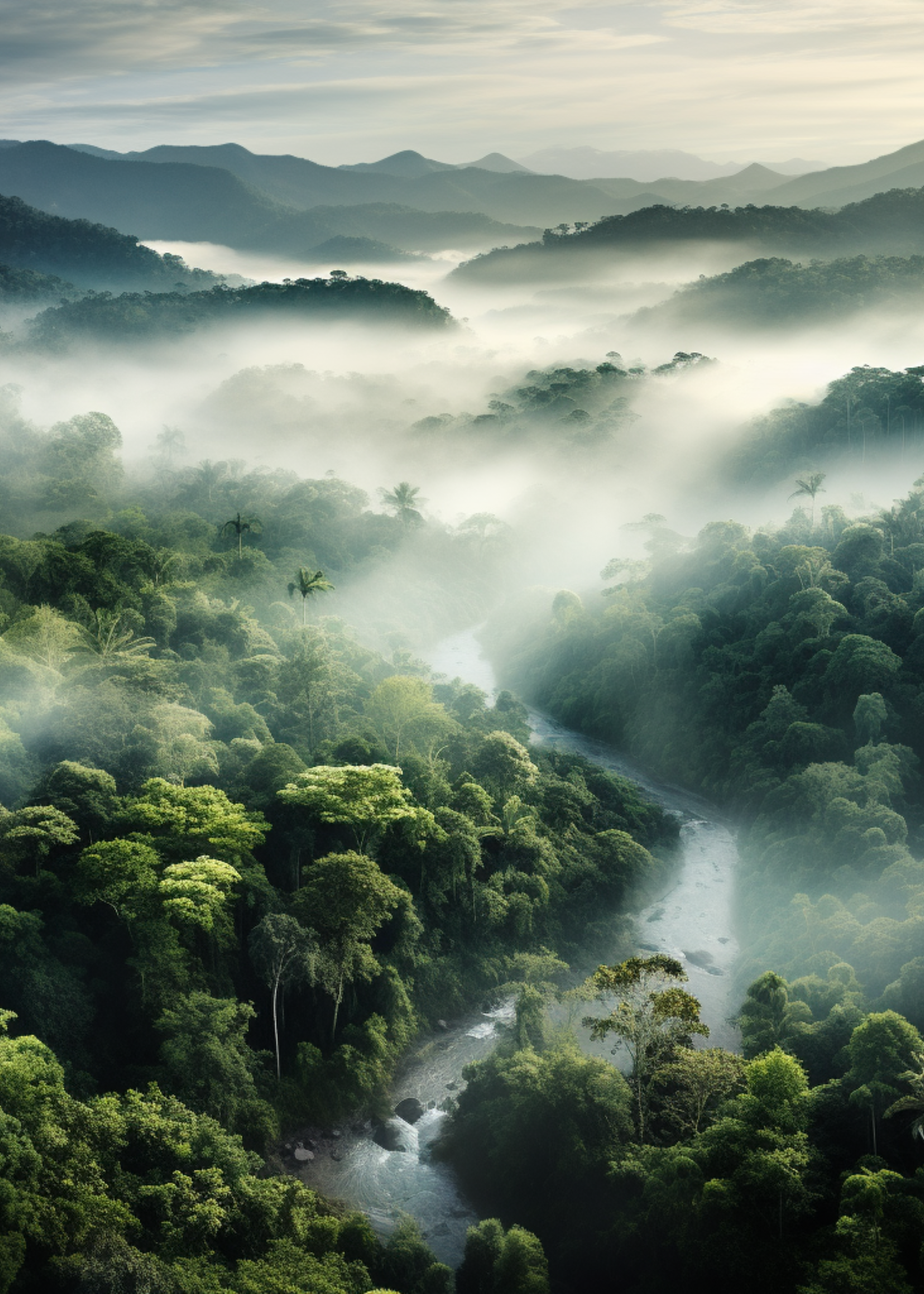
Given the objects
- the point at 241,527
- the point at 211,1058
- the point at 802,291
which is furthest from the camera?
the point at 802,291

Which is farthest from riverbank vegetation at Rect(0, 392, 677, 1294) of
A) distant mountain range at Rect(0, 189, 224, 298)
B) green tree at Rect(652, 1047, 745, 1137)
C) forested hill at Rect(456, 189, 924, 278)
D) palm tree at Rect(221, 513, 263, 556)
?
distant mountain range at Rect(0, 189, 224, 298)

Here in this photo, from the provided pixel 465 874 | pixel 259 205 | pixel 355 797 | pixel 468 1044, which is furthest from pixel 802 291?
pixel 259 205

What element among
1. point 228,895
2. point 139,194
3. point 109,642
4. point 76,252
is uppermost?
point 139,194

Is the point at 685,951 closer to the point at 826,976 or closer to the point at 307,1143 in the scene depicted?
the point at 826,976

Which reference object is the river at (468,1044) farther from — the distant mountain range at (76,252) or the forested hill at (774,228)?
the distant mountain range at (76,252)

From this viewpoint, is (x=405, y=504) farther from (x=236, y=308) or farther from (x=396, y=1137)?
(x=236, y=308)

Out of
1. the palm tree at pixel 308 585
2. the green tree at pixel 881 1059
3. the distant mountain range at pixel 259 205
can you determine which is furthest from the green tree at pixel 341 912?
the distant mountain range at pixel 259 205
